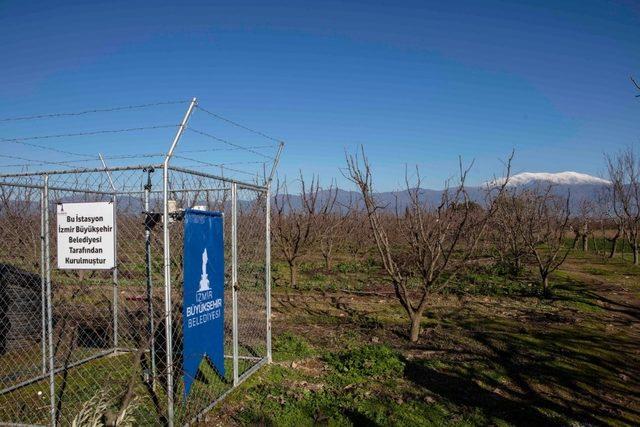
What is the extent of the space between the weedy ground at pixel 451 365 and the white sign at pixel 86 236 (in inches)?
73.2

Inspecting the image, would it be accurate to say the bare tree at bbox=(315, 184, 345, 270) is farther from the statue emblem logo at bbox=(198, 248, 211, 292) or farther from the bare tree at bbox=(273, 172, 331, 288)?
the statue emblem logo at bbox=(198, 248, 211, 292)

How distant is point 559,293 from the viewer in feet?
38.3

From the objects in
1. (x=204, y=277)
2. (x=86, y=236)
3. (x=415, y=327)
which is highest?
(x=86, y=236)

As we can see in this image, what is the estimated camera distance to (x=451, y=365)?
5.91m

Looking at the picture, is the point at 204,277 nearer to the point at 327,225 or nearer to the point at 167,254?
the point at 167,254

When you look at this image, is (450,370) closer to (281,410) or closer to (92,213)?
(281,410)

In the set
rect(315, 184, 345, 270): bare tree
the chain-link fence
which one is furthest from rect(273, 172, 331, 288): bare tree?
the chain-link fence

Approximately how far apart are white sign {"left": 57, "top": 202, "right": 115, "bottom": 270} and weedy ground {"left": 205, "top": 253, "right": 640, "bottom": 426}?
186cm

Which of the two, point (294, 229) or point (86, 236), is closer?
point (86, 236)

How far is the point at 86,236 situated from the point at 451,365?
4610 mm

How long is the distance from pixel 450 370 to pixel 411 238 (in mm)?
2497

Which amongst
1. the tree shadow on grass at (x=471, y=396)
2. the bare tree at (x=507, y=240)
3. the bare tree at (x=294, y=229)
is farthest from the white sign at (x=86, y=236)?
the bare tree at (x=507, y=240)

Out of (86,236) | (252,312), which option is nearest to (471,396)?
(86,236)

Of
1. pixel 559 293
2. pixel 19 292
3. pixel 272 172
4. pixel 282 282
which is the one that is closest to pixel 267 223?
pixel 272 172
